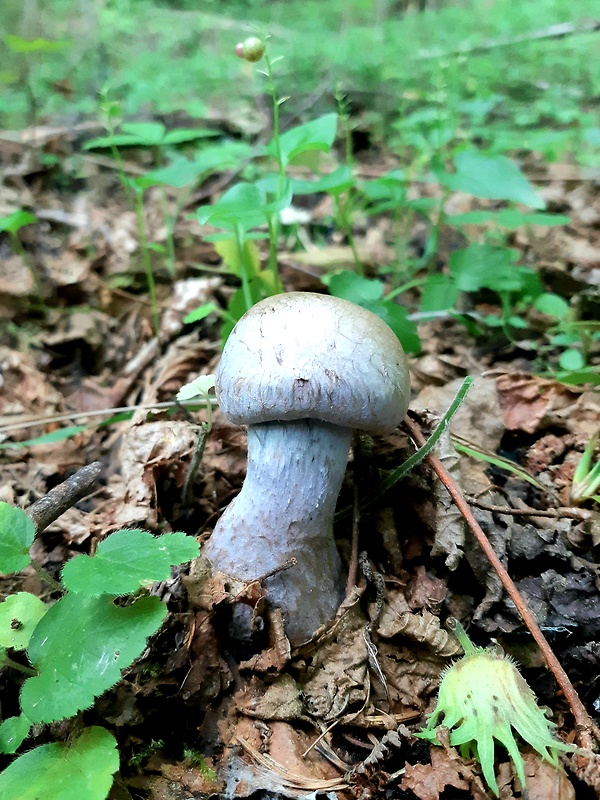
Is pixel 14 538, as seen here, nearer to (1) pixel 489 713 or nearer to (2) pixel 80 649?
(2) pixel 80 649

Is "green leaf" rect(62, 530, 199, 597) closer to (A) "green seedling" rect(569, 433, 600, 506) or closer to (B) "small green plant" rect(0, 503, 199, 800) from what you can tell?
(B) "small green plant" rect(0, 503, 199, 800)

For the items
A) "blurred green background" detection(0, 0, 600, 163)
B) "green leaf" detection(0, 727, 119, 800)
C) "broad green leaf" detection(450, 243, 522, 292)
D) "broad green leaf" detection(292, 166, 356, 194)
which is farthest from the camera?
"blurred green background" detection(0, 0, 600, 163)

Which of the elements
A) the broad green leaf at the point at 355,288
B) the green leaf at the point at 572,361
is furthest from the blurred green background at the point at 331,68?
the broad green leaf at the point at 355,288

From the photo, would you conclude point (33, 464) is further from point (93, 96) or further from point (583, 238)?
point (93, 96)

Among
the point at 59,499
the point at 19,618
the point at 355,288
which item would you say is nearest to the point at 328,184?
the point at 355,288

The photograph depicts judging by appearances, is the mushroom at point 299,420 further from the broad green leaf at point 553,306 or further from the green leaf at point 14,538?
the broad green leaf at point 553,306

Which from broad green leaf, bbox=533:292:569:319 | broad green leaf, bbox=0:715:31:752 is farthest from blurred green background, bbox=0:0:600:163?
broad green leaf, bbox=0:715:31:752

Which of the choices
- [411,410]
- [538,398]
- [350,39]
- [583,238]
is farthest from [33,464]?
[350,39]
